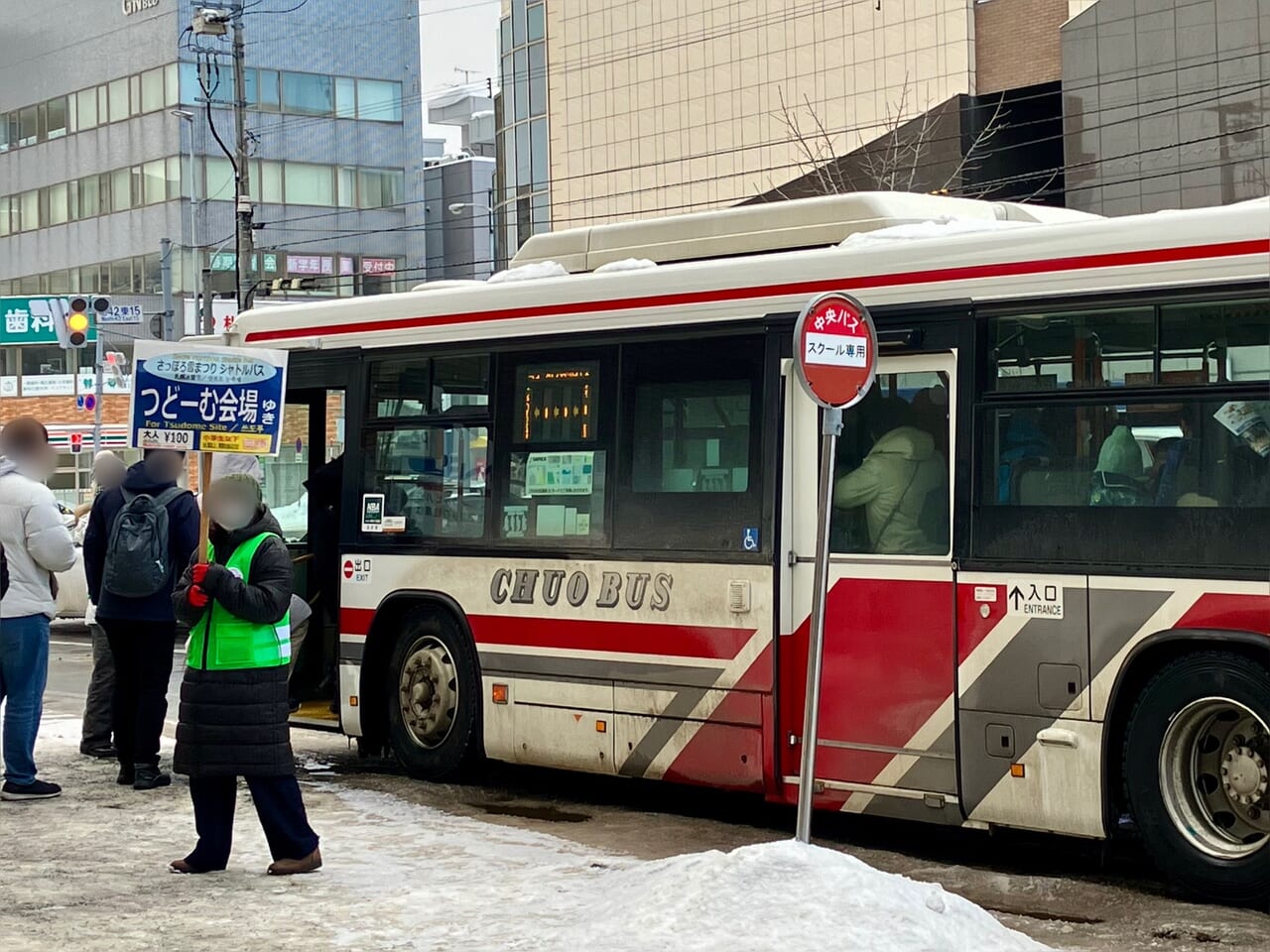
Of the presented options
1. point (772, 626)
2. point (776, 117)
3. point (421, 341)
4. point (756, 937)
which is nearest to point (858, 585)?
point (772, 626)

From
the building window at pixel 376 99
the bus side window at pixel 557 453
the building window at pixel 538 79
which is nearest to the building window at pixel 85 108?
the building window at pixel 376 99

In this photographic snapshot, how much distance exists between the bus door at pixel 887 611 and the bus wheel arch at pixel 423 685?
102 inches

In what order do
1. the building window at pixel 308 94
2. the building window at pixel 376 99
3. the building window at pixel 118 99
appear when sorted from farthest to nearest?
1. the building window at pixel 376 99
2. the building window at pixel 308 94
3. the building window at pixel 118 99

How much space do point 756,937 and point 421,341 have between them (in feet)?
19.8

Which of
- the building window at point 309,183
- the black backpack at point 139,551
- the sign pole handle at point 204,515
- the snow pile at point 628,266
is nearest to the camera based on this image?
the sign pole handle at point 204,515

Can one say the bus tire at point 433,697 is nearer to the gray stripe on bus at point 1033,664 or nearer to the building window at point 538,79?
the gray stripe on bus at point 1033,664

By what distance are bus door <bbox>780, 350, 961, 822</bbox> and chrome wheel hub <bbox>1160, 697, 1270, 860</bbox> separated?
111cm

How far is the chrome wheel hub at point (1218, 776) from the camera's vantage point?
26.1 feet

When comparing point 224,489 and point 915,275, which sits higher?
point 915,275

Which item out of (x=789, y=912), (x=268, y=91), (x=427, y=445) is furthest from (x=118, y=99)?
(x=789, y=912)

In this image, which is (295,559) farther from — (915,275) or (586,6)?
(586,6)

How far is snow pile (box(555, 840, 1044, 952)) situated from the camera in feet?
21.9

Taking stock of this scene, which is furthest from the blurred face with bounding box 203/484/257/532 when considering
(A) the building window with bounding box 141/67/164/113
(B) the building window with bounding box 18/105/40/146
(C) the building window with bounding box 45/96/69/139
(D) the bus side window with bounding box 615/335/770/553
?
(B) the building window with bounding box 18/105/40/146

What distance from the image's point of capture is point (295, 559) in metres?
12.7
